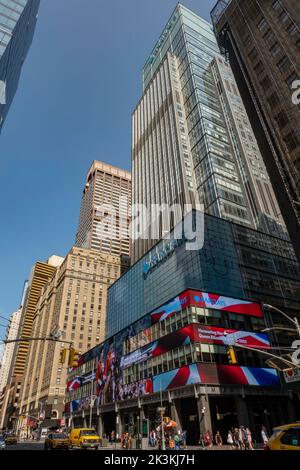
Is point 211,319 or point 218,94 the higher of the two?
point 218,94

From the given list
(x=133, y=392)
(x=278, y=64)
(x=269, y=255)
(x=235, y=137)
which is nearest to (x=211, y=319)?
(x=133, y=392)

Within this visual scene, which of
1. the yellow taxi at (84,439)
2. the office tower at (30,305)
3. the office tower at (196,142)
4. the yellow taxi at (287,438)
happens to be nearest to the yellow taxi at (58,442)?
the yellow taxi at (84,439)

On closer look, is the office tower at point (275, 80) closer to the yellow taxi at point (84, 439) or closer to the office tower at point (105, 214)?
the yellow taxi at point (84, 439)

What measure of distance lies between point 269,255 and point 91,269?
74694mm

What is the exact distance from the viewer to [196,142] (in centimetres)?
9762

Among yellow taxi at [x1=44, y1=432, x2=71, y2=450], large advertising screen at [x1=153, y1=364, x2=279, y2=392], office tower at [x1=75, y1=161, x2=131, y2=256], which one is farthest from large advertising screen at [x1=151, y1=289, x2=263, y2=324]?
office tower at [x1=75, y1=161, x2=131, y2=256]

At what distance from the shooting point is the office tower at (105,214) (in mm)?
163625

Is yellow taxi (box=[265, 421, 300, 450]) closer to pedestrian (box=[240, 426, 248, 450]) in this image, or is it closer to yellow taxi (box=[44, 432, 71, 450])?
pedestrian (box=[240, 426, 248, 450])

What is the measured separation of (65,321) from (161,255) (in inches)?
2275

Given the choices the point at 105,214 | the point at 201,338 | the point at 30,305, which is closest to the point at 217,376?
the point at 201,338

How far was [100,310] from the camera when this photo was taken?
11550 centimetres

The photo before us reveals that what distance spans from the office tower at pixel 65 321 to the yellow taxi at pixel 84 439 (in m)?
67.8

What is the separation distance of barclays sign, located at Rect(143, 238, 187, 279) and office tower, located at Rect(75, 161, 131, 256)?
8336 centimetres
